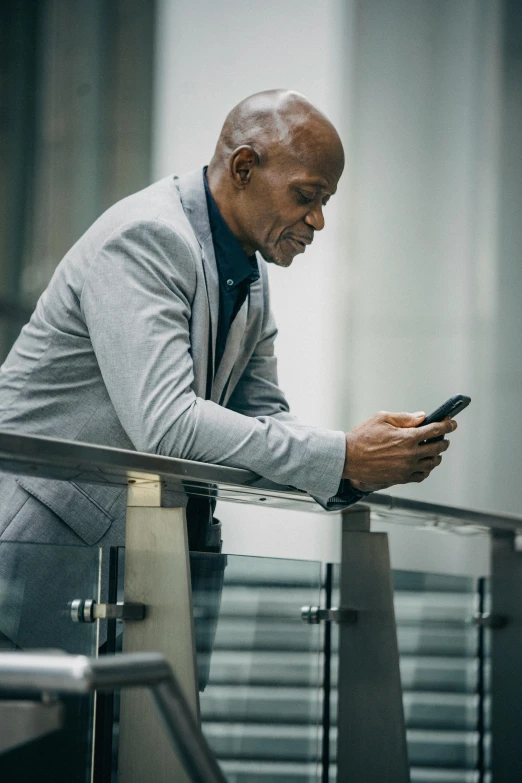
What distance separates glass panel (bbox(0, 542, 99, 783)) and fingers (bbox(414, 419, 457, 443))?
57cm

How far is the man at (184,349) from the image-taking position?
1384mm

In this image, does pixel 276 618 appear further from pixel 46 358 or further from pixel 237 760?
pixel 46 358

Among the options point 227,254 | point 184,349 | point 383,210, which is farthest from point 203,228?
point 383,210

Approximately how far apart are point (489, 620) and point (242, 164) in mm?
1096

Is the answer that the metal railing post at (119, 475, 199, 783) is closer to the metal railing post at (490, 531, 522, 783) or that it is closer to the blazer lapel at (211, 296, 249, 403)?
the blazer lapel at (211, 296, 249, 403)

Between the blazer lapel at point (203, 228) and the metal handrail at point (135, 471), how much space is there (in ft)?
0.88

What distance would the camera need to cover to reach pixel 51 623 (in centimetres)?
108

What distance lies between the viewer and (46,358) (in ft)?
4.88

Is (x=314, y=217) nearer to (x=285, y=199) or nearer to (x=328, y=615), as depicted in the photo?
(x=285, y=199)

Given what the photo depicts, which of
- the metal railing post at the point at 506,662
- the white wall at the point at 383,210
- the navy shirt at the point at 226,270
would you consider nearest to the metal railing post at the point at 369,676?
the navy shirt at the point at 226,270

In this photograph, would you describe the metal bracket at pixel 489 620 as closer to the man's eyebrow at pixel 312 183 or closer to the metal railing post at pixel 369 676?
the metal railing post at pixel 369 676

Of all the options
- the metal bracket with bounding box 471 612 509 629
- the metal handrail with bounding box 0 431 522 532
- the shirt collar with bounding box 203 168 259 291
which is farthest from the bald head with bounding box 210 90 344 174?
the metal bracket with bounding box 471 612 509 629

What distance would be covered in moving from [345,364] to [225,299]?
357 cm

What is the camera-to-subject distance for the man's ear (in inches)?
68.1
